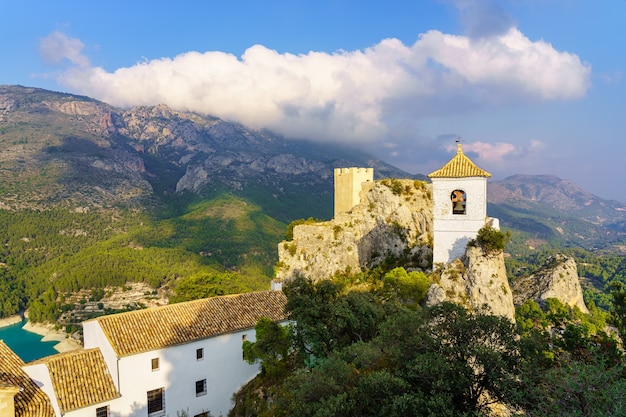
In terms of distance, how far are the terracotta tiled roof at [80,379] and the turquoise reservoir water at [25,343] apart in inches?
2146

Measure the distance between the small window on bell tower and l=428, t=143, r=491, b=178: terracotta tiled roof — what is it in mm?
977

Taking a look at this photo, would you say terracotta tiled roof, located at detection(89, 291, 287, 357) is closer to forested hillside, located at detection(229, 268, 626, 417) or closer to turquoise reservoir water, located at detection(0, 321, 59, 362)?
forested hillside, located at detection(229, 268, 626, 417)

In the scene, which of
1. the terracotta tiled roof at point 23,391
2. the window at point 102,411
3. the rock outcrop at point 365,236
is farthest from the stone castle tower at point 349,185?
the terracotta tiled roof at point 23,391

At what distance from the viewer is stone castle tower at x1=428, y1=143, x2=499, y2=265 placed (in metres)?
20.9

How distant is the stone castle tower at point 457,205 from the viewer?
2086 cm

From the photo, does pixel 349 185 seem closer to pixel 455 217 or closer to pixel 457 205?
pixel 457 205

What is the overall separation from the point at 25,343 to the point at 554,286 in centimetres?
8584

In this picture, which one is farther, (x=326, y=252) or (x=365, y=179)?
(x=365, y=179)

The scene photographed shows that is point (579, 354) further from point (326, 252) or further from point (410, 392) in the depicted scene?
point (326, 252)

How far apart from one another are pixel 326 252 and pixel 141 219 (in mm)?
118938

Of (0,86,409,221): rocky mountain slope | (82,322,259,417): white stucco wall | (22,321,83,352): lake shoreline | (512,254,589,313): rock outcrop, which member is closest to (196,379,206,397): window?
(82,322,259,417): white stucco wall

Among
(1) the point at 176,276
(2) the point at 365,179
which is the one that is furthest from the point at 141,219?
(2) the point at 365,179

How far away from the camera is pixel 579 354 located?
11719 millimetres

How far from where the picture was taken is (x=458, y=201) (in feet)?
71.3
